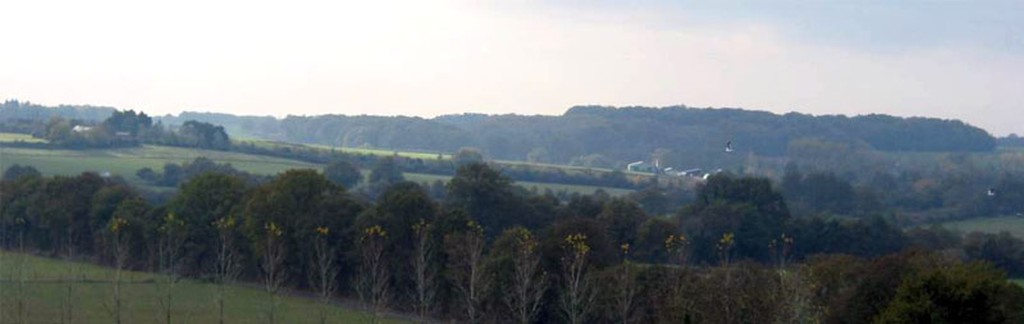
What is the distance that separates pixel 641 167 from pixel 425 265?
89.4m

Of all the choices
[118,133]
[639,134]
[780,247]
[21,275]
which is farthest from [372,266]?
[639,134]

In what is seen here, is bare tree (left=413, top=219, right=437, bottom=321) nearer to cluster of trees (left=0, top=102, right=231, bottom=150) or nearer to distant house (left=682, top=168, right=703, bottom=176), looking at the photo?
cluster of trees (left=0, top=102, right=231, bottom=150)

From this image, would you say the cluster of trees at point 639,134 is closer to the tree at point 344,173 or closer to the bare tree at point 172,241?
the tree at point 344,173

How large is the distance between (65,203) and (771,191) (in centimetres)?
3776

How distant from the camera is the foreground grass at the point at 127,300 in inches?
1800

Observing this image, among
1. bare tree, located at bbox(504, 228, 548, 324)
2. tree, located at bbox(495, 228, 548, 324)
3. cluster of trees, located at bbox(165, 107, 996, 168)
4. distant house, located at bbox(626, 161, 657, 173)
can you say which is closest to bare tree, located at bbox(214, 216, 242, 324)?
tree, located at bbox(495, 228, 548, 324)

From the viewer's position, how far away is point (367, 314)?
51.4 meters

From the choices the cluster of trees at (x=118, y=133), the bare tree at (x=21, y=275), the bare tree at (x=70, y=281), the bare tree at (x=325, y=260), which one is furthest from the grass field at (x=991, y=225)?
the cluster of trees at (x=118, y=133)

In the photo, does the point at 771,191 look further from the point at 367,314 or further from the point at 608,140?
the point at 608,140

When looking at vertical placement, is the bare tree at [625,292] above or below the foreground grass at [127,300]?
above

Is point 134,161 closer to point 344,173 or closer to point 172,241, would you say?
point 344,173

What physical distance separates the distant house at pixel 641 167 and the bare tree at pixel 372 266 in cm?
7973

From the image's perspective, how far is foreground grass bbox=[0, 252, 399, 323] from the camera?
150 feet

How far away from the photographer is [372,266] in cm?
5466
